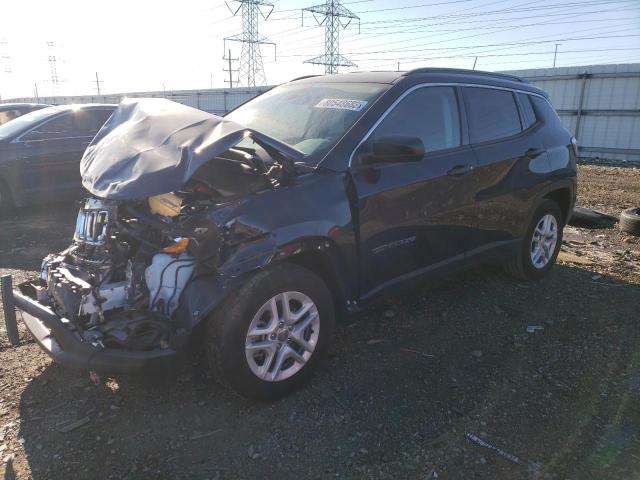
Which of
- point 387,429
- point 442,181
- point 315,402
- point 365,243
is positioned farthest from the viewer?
point 442,181

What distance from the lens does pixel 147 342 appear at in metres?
2.63

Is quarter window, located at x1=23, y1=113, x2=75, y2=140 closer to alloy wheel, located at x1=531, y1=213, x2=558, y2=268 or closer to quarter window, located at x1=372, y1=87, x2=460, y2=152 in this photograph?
quarter window, located at x1=372, y1=87, x2=460, y2=152

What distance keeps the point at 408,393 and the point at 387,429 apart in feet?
1.31

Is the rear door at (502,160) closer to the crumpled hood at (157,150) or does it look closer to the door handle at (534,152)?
the door handle at (534,152)

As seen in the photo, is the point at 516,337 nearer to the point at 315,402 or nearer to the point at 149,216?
the point at 315,402

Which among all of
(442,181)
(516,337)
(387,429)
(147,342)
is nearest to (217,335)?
(147,342)

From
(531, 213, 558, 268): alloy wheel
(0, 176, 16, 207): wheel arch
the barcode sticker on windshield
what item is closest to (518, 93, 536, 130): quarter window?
(531, 213, 558, 268): alloy wheel

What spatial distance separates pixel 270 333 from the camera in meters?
2.90

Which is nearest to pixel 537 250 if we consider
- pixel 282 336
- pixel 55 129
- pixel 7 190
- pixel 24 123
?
pixel 282 336

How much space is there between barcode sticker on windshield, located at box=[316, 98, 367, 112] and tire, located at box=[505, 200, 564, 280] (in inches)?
93.3

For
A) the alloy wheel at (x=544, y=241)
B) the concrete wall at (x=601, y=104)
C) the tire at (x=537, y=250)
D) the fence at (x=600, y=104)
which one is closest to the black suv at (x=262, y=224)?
the tire at (x=537, y=250)

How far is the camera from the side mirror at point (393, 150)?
10.5ft

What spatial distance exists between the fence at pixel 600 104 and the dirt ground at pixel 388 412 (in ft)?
45.8

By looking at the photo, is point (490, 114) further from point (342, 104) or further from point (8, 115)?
point (8, 115)
